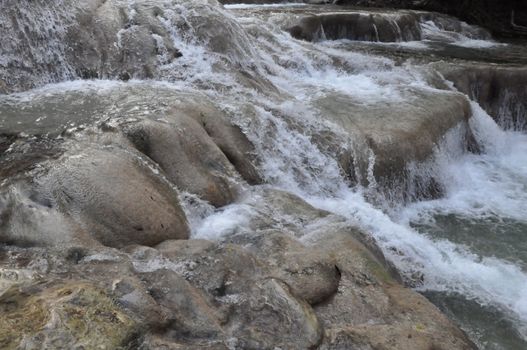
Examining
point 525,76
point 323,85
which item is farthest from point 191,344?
point 525,76

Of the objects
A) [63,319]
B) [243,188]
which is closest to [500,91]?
[243,188]

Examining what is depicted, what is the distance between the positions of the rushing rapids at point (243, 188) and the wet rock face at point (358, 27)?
2023 millimetres

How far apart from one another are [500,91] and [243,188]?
748cm

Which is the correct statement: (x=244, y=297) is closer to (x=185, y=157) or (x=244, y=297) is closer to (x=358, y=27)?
(x=185, y=157)

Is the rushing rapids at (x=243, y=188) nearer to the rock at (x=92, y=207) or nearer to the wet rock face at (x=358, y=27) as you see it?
the rock at (x=92, y=207)

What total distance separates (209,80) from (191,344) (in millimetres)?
5259

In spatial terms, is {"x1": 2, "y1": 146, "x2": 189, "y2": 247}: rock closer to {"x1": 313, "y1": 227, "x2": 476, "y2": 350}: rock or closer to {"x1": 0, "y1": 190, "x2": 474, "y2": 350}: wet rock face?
{"x1": 0, "y1": 190, "x2": 474, "y2": 350}: wet rock face

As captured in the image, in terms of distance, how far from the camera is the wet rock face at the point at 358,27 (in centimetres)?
1295

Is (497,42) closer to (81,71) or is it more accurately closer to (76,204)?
(81,71)

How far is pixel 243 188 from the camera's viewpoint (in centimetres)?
580

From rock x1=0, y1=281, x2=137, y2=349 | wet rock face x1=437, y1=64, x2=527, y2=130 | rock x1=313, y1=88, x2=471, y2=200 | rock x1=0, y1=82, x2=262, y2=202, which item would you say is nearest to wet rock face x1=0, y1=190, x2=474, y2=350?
rock x1=0, y1=281, x2=137, y2=349

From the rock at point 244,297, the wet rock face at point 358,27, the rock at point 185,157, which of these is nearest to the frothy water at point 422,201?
the rock at point 185,157

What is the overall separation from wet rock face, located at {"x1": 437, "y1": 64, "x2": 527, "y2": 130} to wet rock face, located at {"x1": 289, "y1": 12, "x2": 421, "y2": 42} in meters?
3.43

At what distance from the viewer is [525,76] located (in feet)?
35.9
